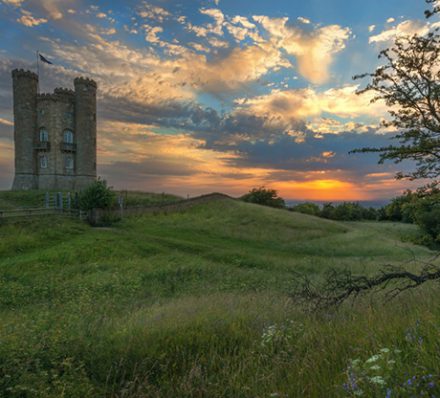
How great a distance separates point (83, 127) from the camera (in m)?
47.8

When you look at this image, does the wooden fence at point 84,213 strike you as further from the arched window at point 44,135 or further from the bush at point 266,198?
the bush at point 266,198

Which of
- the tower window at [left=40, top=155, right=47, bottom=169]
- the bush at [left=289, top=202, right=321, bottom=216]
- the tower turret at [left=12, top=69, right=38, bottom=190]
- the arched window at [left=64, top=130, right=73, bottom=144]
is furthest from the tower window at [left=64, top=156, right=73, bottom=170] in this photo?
the bush at [left=289, top=202, right=321, bottom=216]

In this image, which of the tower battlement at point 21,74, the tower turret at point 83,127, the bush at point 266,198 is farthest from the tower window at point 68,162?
the bush at point 266,198

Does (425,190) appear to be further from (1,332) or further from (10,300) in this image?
(10,300)

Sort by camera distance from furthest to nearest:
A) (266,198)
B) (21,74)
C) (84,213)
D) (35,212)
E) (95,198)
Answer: (266,198)
(21,74)
(95,198)
(84,213)
(35,212)

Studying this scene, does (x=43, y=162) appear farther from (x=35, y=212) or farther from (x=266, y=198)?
(x=266, y=198)

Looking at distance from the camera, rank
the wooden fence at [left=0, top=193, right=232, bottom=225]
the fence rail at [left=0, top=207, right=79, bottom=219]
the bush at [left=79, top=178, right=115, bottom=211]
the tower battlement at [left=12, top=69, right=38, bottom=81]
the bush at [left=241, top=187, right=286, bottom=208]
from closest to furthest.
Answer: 1. the fence rail at [left=0, top=207, right=79, bottom=219]
2. the wooden fence at [left=0, top=193, right=232, bottom=225]
3. the bush at [left=79, top=178, right=115, bottom=211]
4. the tower battlement at [left=12, top=69, right=38, bottom=81]
5. the bush at [left=241, top=187, right=286, bottom=208]

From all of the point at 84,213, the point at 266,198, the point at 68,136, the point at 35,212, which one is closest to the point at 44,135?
the point at 68,136

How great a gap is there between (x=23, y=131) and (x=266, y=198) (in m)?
45.5

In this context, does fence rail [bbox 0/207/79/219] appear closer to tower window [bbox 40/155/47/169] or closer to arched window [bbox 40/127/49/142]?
tower window [bbox 40/155/47/169]

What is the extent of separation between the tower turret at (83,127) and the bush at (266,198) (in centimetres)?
3267

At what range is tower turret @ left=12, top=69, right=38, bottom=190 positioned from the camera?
46.5 meters

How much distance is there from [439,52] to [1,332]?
10600 mm

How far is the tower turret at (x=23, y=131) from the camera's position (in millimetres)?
46531
